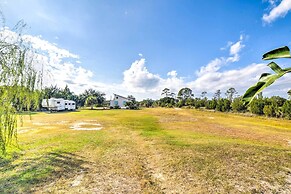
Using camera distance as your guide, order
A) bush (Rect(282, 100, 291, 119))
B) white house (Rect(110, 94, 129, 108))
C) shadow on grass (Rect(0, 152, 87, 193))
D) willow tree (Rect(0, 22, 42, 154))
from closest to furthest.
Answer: shadow on grass (Rect(0, 152, 87, 193)) → willow tree (Rect(0, 22, 42, 154)) → bush (Rect(282, 100, 291, 119)) → white house (Rect(110, 94, 129, 108))

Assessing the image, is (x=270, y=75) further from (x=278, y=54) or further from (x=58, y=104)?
(x=58, y=104)

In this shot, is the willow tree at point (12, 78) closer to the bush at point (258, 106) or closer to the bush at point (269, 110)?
the bush at point (269, 110)

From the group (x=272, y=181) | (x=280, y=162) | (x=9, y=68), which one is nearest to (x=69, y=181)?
(x=9, y=68)

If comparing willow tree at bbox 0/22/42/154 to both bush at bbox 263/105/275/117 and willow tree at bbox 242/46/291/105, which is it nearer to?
willow tree at bbox 242/46/291/105

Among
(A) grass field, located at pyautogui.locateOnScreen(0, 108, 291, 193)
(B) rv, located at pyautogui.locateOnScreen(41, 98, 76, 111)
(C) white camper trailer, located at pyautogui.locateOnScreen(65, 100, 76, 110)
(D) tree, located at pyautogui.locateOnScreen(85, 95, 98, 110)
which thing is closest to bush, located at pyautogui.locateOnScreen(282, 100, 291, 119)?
(A) grass field, located at pyautogui.locateOnScreen(0, 108, 291, 193)

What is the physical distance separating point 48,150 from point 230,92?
78.6 meters

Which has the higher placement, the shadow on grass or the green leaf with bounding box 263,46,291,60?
the green leaf with bounding box 263,46,291,60

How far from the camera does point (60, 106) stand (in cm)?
4000

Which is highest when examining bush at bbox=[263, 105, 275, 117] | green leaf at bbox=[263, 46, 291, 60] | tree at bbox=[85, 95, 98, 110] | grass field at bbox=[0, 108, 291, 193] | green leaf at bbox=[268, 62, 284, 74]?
tree at bbox=[85, 95, 98, 110]

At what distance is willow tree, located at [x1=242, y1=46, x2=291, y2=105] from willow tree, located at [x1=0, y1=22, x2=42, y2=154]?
5.72 m

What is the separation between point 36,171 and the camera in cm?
553

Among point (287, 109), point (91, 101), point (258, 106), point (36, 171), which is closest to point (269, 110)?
point (258, 106)

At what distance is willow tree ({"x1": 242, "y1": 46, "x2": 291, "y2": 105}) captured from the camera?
1.35m

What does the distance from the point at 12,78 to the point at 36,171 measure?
2958 mm
